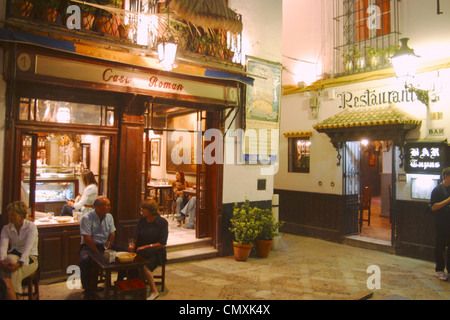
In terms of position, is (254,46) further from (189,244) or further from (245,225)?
(189,244)

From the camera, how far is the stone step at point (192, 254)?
27.8 ft

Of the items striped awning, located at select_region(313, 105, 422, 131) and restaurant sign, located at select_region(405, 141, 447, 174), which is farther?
striped awning, located at select_region(313, 105, 422, 131)

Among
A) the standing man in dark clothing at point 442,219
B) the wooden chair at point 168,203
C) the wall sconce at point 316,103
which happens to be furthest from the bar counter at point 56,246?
the wall sconce at point 316,103

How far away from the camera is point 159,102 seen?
837 cm

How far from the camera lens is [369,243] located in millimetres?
10656

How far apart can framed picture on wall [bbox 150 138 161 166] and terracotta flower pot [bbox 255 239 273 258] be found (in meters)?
8.51

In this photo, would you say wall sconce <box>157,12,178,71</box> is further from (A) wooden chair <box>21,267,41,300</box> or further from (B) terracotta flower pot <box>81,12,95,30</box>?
(A) wooden chair <box>21,267,41,300</box>

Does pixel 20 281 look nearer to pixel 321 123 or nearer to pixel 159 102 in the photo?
pixel 159 102

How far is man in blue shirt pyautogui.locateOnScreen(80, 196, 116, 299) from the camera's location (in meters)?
5.96

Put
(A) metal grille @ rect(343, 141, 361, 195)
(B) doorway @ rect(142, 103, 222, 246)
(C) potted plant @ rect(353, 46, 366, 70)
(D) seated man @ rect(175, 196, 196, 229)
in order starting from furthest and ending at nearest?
(A) metal grille @ rect(343, 141, 361, 195), (D) seated man @ rect(175, 196, 196, 229), (C) potted plant @ rect(353, 46, 366, 70), (B) doorway @ rect(142, 103, 222, 246)

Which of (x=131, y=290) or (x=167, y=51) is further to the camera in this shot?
(x=167, y=51)

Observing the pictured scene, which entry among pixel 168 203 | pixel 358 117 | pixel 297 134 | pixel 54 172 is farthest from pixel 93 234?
pixel 297 134

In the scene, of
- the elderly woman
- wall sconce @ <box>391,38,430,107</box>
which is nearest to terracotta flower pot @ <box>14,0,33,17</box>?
the elderly woman

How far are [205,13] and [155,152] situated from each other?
406 inches
